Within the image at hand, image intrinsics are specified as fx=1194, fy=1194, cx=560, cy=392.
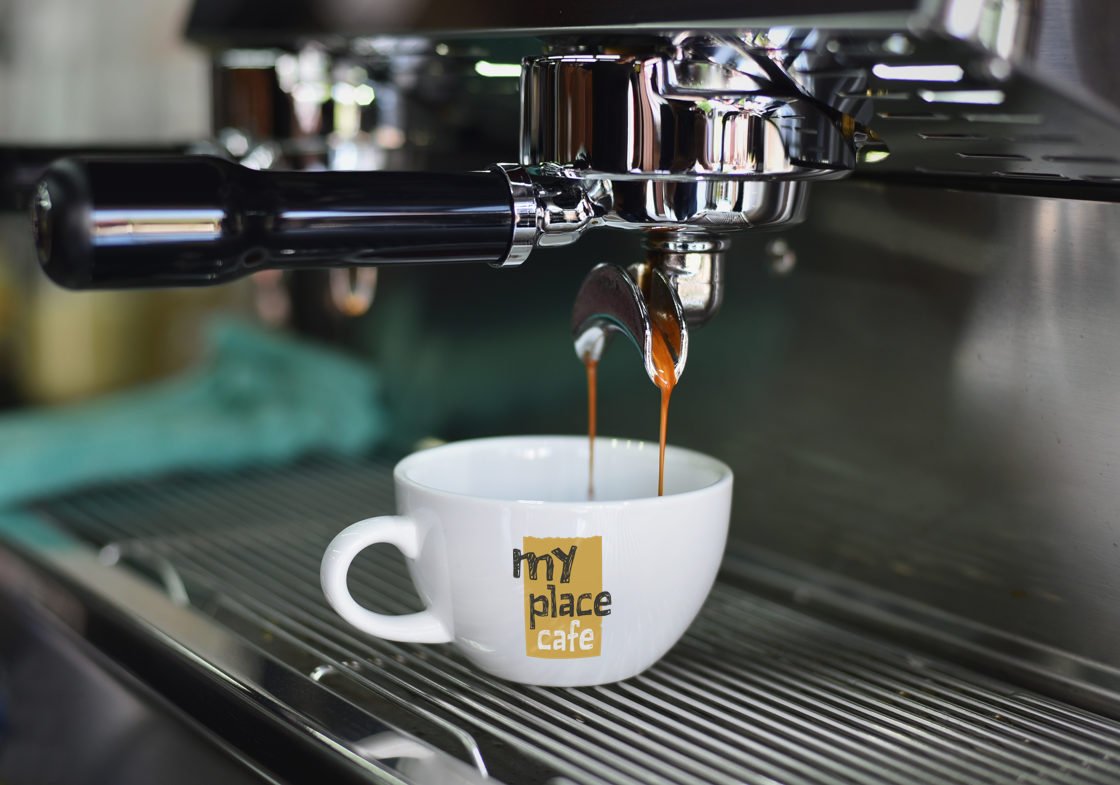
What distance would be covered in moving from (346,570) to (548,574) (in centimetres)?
7

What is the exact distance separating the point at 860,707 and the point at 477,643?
136 millimetres

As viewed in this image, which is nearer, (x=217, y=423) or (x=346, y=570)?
(x=346, y=570)

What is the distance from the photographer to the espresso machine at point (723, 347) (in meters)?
0.32

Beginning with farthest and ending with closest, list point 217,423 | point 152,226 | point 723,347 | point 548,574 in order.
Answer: point 217,423 < point 723,347 < point 548,574 < point 152,226

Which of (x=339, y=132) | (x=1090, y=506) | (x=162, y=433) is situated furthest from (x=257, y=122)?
(x=1090, y=506)

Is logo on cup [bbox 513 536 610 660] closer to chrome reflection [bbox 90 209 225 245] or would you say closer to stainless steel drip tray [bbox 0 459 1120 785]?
stainless steel drip tray [bbox 0 459 1120 785]

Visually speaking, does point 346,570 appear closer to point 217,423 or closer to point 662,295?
point 662,295

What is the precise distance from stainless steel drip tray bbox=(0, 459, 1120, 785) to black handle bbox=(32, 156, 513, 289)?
16cm

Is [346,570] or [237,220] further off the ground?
[237,220]

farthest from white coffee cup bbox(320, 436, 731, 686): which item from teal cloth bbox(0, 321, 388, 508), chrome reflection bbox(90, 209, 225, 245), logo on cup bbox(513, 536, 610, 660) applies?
teal cloth bbox(0, 321, 388, 508)

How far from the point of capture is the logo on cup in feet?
1.30

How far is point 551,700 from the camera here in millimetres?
414

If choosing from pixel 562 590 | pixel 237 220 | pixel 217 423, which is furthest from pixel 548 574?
pixel 217 423

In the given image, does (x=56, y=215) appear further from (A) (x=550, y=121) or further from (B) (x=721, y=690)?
(B) (x=721, y=690)
